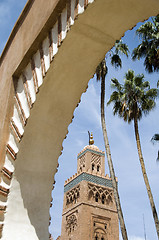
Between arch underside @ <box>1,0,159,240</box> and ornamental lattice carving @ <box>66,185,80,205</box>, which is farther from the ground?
ornamental lattice carving @ <box>66,185,80,205</box>

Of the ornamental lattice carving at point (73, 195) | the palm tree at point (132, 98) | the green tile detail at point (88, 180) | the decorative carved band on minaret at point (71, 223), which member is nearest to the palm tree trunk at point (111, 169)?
the palm tree at point (132, 98)

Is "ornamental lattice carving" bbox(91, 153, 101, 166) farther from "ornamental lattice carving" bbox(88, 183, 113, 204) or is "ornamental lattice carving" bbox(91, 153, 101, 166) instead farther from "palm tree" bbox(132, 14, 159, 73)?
"palm tree" bbox(132, 14, 159, 73)

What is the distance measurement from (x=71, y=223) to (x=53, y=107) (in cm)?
2310

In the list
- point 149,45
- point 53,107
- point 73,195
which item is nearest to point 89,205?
point 73,195

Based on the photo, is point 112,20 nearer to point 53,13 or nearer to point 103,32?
point 103,32

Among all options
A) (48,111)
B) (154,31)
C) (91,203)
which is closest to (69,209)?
(91,203)

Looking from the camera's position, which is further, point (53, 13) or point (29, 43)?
point (29, 43)

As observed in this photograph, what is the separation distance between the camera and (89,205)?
23500 mm

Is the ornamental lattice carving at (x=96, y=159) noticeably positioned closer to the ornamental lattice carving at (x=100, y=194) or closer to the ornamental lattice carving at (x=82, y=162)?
the ornamental lattice carving at (x=82, y=162)

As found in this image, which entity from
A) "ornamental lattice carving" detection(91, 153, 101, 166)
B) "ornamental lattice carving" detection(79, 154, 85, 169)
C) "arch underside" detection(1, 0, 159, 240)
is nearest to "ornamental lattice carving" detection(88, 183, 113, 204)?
"ornamental lattice carving" detection(79, 154, 85, 169)

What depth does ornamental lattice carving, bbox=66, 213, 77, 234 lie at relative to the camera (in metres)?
23.4

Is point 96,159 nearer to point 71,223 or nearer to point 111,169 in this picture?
point 71,223

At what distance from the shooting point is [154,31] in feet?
38.7

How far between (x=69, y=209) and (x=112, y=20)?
24.2 metres
